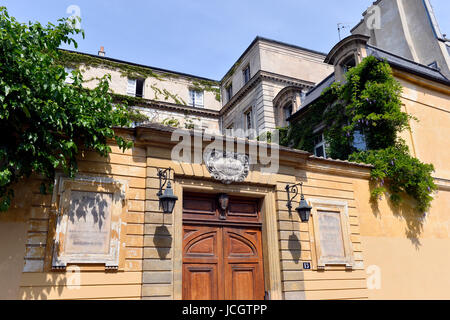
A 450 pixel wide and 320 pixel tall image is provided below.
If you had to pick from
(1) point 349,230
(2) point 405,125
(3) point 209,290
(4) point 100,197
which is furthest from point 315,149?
(4) point 100,197

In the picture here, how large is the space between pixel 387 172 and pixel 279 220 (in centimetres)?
409

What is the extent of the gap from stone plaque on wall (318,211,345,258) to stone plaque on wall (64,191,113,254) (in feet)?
16.1

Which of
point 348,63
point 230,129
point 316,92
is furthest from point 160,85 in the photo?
point 348,63

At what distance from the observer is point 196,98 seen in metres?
28.6

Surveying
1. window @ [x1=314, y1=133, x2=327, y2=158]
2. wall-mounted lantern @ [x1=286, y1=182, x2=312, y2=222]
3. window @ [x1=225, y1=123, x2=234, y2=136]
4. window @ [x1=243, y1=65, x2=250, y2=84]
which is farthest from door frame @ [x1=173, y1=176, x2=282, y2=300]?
window @ [x1=225, y1=123, x2=234, y2=136]

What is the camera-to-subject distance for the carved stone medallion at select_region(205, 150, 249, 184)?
7.69 metres

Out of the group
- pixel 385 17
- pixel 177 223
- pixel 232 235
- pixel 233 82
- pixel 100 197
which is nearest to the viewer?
pixel 100 197

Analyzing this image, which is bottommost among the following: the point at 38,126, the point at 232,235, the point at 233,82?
the point at 232,235

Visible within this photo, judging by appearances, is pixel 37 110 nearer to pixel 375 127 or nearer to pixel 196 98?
pixel 375 127

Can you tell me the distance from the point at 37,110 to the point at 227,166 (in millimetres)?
3862

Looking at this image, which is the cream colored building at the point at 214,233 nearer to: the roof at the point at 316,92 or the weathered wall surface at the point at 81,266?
the weathered wall surface at the point at 81,266

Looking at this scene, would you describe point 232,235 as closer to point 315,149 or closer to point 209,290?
point 209,290

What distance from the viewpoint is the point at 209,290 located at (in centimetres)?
729
